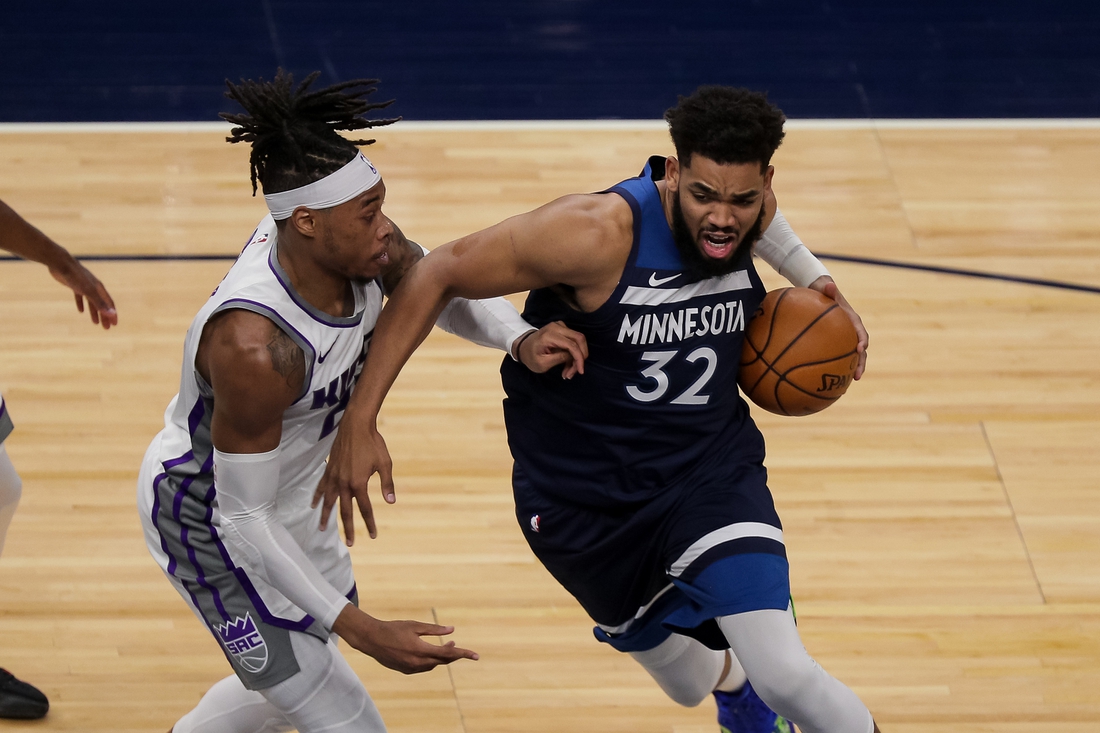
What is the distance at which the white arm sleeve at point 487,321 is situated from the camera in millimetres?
3178

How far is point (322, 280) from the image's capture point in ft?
9.35

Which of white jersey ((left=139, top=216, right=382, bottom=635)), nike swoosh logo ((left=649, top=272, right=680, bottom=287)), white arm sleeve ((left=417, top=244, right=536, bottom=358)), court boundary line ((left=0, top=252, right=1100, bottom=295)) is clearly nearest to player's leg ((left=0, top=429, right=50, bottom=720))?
white jersey ((left=139, top=216, right=382, bottom=635))

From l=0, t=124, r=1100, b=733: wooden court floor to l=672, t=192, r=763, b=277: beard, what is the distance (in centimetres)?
150

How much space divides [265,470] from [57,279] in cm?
130

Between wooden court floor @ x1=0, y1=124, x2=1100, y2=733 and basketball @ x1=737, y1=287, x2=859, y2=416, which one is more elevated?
basketball @ x1=737, y1=287, x2=859, y2=416

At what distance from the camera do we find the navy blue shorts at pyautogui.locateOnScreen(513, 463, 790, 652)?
2967 mm

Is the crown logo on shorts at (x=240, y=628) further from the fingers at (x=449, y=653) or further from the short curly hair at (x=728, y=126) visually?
the short curly hair at (x=728, y=126)

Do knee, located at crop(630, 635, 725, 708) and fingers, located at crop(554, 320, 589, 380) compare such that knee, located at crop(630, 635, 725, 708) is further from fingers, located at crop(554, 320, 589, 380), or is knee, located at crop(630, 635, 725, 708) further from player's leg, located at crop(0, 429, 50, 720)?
player's leg, located at crop(0, 429, 50, 720)

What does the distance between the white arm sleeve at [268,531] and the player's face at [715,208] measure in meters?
1.03

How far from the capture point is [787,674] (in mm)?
2855

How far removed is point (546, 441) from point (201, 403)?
2.77ft

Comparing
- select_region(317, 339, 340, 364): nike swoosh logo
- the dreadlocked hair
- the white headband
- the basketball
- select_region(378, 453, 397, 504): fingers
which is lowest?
the basketball

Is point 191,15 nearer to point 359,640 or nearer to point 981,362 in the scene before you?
point 981,362

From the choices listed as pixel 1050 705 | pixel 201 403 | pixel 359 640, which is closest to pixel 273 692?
pixel 359 640
